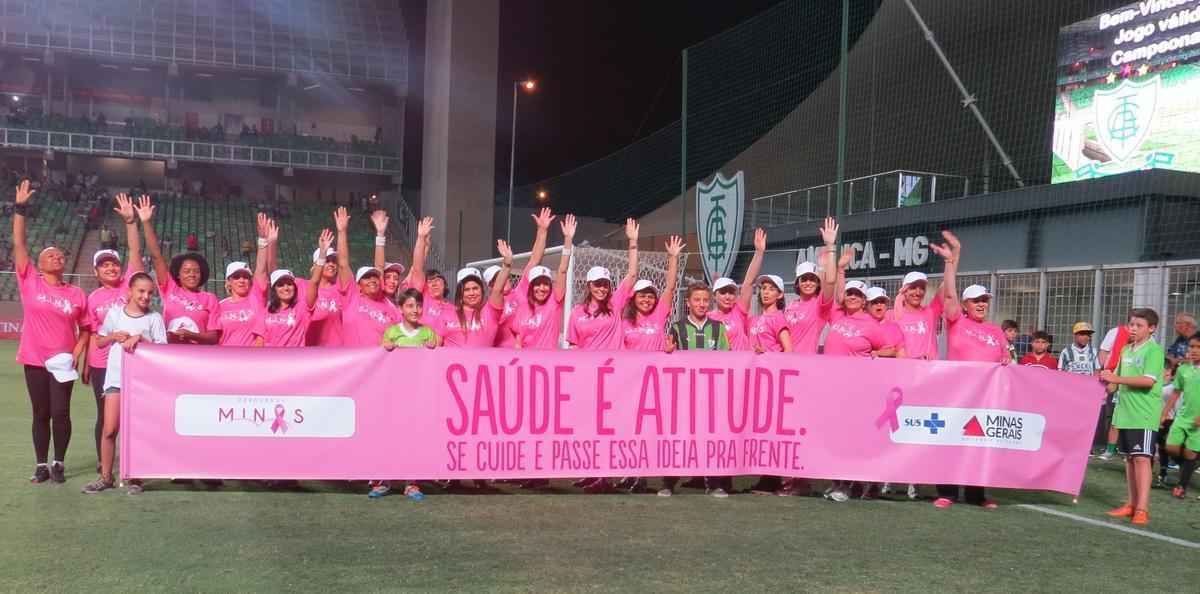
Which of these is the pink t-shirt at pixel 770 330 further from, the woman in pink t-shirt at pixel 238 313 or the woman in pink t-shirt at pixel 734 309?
the woman in pink t-shirt at pixel 238 313

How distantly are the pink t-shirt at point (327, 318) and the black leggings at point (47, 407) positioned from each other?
1817mm

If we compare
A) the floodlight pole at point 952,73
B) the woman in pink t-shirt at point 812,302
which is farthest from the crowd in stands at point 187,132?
the woman in pink t-shirt at point 812,302

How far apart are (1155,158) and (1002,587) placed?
14.7 m

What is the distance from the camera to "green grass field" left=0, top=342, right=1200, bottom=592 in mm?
4398

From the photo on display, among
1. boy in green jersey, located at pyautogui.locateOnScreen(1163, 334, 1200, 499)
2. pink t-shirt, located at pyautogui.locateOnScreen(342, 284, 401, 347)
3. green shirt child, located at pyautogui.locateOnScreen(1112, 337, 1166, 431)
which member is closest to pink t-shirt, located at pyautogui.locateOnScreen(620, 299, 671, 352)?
pink t-shirt, located at pyautogui.locateOnScreen(342, 284, 401, 347)

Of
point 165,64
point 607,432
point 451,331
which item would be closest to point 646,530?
point 607,432

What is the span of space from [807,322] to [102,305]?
5.45 m

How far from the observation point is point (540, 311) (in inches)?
285

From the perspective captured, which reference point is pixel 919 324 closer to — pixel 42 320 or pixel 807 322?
pixel 807 322

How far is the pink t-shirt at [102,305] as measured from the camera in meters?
A: 6.39

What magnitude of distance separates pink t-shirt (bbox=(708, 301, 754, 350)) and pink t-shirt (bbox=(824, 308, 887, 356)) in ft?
2.18

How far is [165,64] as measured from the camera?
4294cm

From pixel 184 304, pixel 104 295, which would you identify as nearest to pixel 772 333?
→ pixel 184 304

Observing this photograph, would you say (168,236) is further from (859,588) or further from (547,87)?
(859,588)
